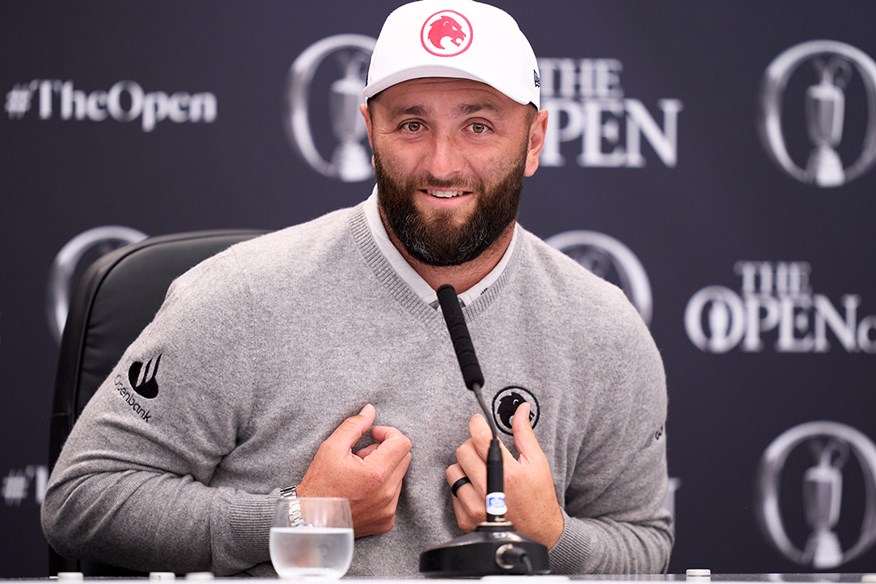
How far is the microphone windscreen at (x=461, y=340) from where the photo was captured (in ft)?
5.28

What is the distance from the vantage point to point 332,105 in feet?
10.2

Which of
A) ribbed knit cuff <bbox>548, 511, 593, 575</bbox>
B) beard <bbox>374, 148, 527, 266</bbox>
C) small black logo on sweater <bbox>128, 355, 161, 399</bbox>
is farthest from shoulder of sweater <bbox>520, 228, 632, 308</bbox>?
small black logo on sweater <bbox>128, 355, 161, 399</bbox>

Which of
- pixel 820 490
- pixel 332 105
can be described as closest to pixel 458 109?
pixel 332 105

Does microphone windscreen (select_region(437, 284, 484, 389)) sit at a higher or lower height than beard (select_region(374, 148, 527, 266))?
lower

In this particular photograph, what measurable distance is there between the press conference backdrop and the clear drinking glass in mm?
1732

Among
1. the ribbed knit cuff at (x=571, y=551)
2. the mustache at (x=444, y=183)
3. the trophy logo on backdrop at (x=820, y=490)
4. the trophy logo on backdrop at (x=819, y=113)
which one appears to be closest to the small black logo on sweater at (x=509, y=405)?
the ribbed knit cuff at (x=571, y=551)

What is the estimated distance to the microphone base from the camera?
1467 mm

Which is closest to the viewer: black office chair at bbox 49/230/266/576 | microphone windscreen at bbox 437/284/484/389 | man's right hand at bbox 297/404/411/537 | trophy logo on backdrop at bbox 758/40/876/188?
microphone windscreen at bbox 437/284/484/389

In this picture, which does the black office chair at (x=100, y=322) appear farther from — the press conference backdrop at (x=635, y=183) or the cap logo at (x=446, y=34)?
the press conference backdrop at (x=635, y=183)

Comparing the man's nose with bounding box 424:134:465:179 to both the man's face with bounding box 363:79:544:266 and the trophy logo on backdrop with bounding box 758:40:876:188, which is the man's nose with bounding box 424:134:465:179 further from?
the trophy logo on backdrop with bounding box 758:40:876:188

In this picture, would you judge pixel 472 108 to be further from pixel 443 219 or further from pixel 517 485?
pixel 517 485

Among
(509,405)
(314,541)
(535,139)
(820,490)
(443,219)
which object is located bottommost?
(820,490)

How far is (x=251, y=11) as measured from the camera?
122 inches

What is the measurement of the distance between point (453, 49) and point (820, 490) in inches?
66.2
